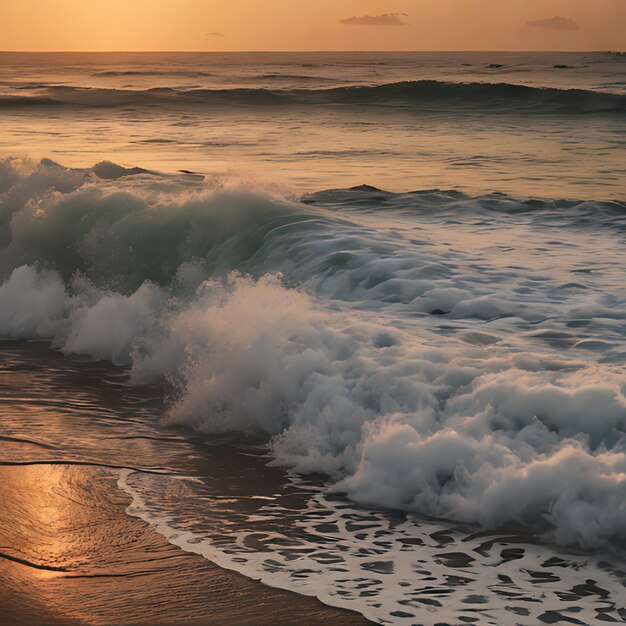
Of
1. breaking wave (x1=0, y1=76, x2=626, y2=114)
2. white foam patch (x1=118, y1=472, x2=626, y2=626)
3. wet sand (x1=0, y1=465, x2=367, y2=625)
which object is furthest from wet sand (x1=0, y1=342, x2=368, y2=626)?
breaking wave (x1=0, y1=76, x2=626, y2=114)

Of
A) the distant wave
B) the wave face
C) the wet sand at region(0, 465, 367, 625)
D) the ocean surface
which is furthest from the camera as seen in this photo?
the distant wave

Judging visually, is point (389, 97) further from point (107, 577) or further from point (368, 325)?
point (107, 577)

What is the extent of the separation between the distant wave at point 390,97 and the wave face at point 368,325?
2426cm

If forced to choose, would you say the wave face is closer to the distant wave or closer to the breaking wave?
the distant wave

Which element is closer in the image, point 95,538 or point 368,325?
point 95,538

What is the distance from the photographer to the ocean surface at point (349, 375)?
4.47 metres

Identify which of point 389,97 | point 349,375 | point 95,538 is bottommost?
point 95,538

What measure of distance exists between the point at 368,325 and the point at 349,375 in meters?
0.77

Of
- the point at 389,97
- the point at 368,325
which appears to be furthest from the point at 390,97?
the point at 368,325

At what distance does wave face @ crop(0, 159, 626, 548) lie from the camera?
5.13m

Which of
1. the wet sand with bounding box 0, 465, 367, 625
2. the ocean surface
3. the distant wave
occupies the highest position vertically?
the distant wave

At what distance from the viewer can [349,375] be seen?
20.7 feet

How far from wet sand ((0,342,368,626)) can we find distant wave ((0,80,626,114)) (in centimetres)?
3003

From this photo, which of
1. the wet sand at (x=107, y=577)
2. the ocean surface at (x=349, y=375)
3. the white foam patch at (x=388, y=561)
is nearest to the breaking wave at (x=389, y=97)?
the ocean surface at (x=349, y=375)
